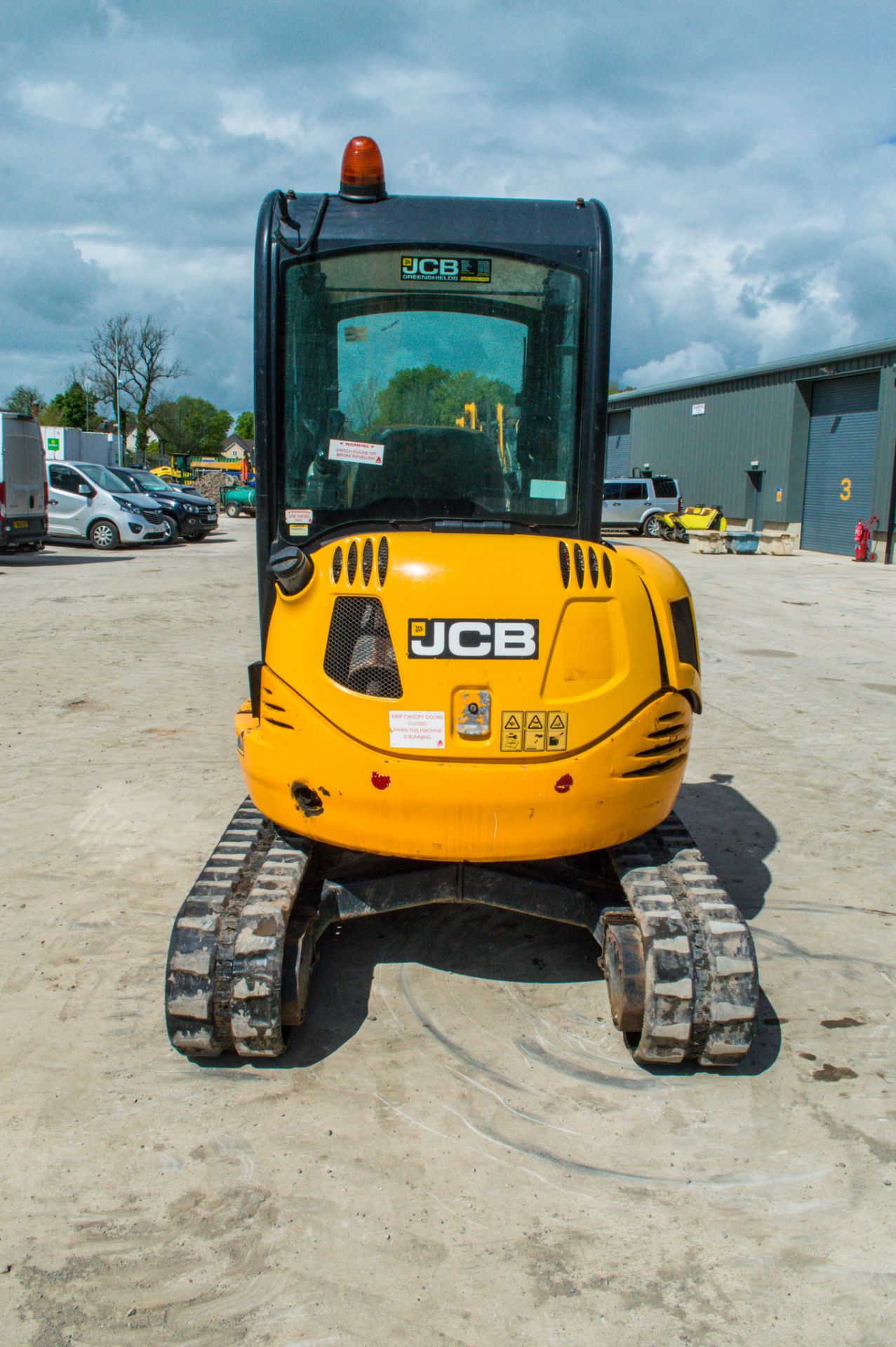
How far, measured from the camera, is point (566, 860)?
167 inches

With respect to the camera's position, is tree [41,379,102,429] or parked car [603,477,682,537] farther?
tree [41,379,102,429]

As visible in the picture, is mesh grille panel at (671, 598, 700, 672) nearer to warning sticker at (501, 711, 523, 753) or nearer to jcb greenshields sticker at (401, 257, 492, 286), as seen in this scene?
warning sticker at (501, 711, 523, 753)

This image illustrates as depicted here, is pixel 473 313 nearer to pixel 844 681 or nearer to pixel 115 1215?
pixel 115 1215

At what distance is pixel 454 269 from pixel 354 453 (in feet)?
2.68

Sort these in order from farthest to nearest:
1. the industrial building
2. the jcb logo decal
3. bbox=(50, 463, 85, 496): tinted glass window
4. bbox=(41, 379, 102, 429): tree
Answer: bbox=(41, 379, 102, 429): tree, the industrial building, bbox=(50, 463, 85, 496): tinted glass window, the jcb logo decal

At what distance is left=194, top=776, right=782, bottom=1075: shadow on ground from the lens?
380 cm

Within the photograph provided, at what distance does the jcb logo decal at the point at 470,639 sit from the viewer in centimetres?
337

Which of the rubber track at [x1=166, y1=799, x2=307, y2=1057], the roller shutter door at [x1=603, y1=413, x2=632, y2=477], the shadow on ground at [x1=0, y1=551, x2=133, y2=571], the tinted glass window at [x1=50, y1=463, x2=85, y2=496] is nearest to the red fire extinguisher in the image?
the shadow on ground at [x1=0, y1=551, x2=133, y2=571]

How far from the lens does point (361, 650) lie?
A: 3.47m

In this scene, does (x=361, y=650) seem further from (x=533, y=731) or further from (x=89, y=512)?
(x=89, y=512)

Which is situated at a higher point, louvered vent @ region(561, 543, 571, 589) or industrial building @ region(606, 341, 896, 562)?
industrial building @ region(606, 341, 896, 562)

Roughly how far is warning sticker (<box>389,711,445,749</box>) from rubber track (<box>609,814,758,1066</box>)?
94 cm

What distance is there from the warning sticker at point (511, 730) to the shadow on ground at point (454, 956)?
1143 millimetres

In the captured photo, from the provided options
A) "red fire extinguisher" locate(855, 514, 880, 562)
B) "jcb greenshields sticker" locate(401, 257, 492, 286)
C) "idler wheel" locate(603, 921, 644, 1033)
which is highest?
"jcb greenshields sticker" locate(401, 257, 492, 286)
